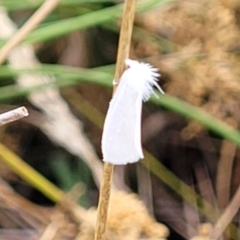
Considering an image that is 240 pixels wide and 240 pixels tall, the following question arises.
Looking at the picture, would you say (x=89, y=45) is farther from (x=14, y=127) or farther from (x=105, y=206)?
(x=105, y=206)

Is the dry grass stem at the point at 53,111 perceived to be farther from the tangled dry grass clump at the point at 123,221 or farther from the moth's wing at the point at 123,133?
the moth's wing at the point at 123,133

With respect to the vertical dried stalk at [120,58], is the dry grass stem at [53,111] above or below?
above

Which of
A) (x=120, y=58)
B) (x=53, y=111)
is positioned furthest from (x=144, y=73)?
(x=53, y=111)

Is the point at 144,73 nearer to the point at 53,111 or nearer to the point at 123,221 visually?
the point at 123,221

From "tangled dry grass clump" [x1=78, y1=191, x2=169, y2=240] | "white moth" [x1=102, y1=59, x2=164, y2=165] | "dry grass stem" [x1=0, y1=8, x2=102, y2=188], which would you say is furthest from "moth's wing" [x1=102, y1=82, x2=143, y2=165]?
"dry grass stem" [x1=0, y1=8, x2=102, y2=188]

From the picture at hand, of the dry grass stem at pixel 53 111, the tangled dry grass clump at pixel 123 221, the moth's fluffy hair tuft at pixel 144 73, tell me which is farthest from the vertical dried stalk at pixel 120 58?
the dry grass stem at pixel 53 111
